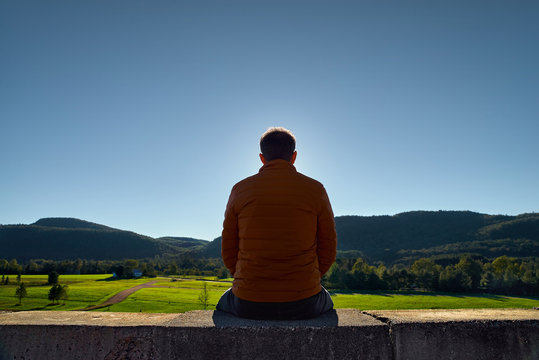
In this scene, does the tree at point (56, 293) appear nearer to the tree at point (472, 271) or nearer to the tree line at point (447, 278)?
the tree line at point (447, 278)

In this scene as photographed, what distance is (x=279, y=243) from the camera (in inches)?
106

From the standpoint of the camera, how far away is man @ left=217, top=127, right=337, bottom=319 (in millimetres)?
2703

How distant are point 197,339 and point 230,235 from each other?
105 centimetres

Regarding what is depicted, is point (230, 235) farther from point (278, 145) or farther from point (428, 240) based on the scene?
point (428, 240)

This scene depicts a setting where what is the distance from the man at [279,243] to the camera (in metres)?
→ 2.70

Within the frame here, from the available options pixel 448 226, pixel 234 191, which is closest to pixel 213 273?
pixel 448 226

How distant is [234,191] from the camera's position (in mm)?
3061

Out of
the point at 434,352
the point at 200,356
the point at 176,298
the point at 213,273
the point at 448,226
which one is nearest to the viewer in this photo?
the point at 200,356

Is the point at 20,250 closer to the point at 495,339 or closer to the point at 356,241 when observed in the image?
the point at 356,241

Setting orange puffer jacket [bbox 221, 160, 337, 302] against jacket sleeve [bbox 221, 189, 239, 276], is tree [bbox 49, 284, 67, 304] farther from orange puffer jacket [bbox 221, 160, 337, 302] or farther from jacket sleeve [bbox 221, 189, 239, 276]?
orange puffer jacket [bbox 221, 160, 337, 302]

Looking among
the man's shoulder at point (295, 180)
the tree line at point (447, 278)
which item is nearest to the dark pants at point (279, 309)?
the man's shoulder at point (295, 180)

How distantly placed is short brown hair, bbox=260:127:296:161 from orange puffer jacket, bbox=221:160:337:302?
0.21m

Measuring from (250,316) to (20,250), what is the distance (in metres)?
247

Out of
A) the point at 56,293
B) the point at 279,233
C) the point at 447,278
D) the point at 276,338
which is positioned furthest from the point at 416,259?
the point at 276,338
